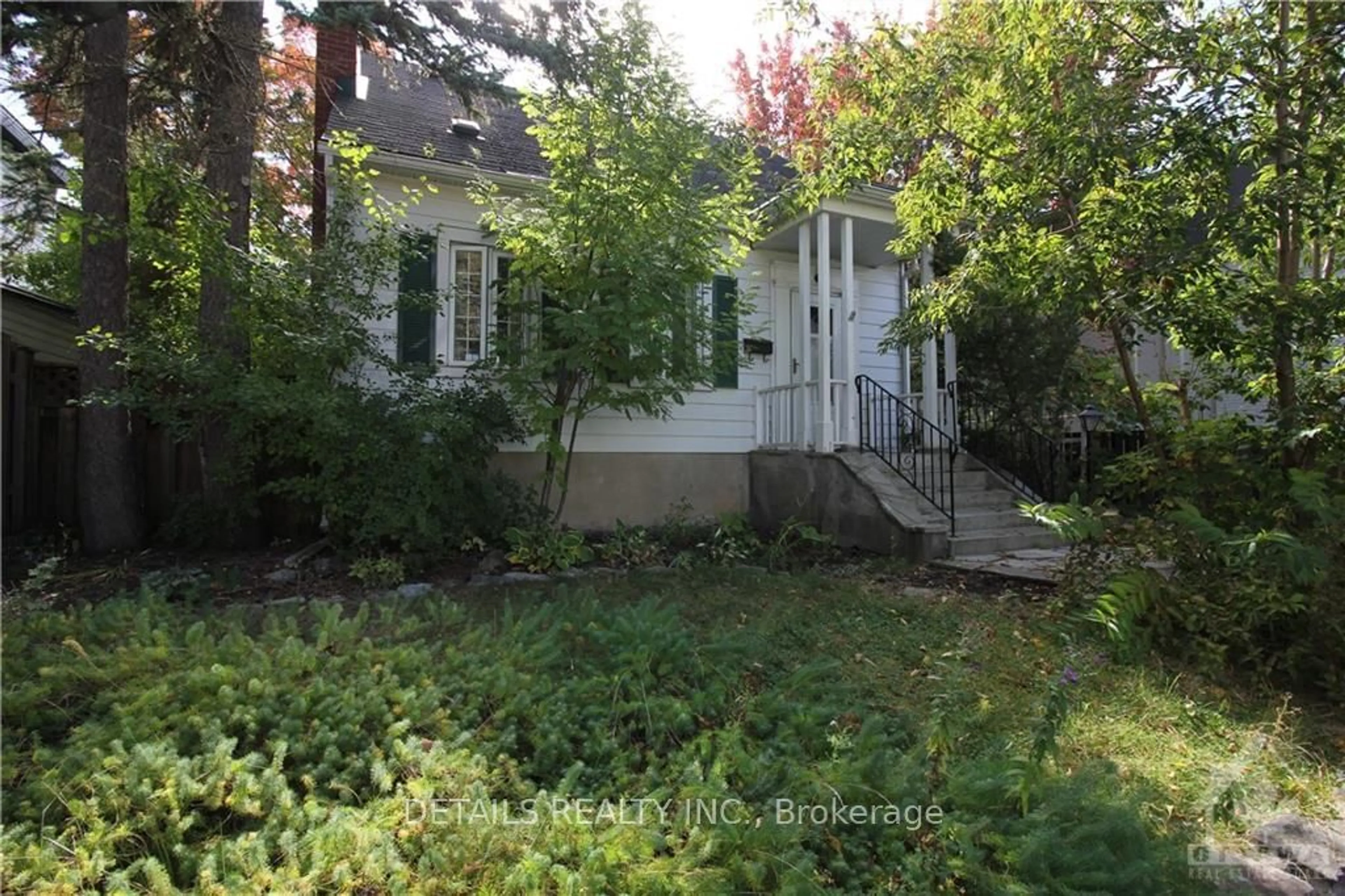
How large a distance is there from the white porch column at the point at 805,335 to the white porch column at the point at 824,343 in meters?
0.25

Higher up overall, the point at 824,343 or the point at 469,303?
the point at 469,303

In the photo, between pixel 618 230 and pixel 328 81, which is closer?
pixel 618 230

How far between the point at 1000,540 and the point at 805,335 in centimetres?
311

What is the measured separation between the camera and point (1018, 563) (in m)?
5.97

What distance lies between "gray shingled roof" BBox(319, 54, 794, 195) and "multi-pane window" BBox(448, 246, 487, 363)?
3.04ft

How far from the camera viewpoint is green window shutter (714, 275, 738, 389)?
6.52 meters

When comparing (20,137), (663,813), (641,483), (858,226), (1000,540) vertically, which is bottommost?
(663,813)

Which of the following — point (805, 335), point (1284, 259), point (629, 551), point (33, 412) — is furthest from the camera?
point (805, 335)

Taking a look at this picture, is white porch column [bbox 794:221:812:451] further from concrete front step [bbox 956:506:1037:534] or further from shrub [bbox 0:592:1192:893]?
shrub [bbox 0:592:1192:893]

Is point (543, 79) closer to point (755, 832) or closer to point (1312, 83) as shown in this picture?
point (1312, 83)

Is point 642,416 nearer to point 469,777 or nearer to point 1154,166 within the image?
point 1154,166

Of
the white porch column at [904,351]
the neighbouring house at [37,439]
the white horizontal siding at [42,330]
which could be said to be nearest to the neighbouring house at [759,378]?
the white porch column at [904,351]

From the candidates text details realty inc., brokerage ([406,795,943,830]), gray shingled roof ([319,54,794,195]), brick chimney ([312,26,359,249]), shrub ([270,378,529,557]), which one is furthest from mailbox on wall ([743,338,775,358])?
text details realty inc., brokerage ([406,795,943,830])

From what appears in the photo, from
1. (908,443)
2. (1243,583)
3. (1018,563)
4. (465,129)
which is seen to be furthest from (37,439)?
(1243,583)
